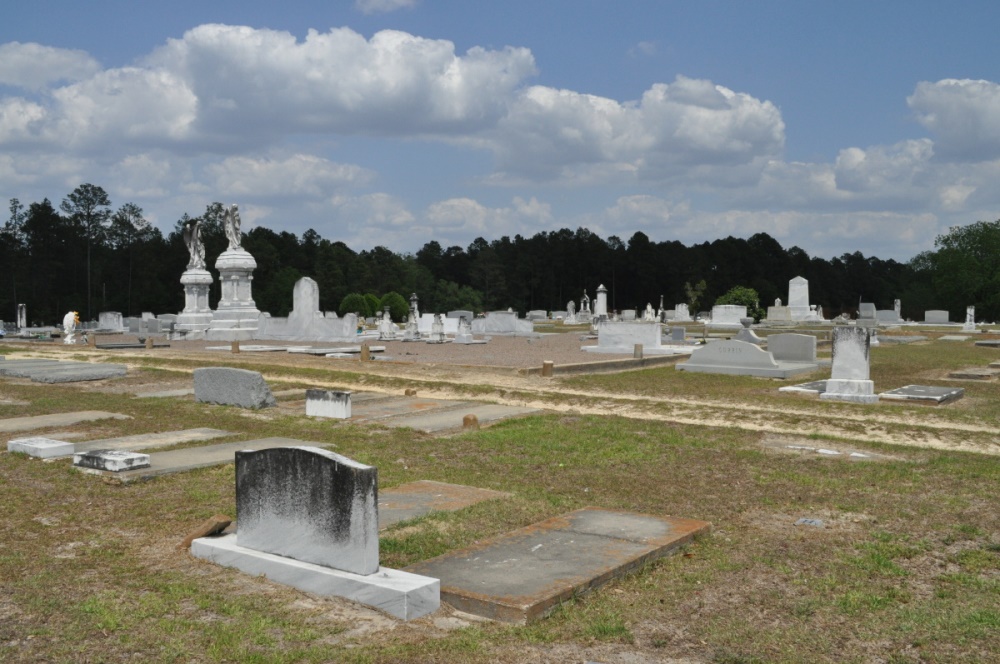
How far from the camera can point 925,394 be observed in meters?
15.5

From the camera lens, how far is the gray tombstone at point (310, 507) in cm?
495

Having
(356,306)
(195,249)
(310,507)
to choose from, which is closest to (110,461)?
(310,507)

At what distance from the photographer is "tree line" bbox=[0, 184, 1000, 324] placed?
70812 mm

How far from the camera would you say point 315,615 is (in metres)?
4.72

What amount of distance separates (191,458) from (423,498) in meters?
3.01

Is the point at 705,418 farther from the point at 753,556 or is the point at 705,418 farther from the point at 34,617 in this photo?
the point at 34,617

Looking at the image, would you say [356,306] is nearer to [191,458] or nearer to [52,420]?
[52,420]

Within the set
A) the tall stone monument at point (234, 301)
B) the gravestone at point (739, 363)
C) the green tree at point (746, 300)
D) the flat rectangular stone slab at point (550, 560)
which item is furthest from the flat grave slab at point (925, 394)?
the green tree at point (746, 300)

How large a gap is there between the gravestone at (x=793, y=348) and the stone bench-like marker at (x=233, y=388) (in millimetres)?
13898

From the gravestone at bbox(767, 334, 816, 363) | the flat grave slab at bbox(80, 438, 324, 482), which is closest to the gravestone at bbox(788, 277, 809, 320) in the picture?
the gravestone at bbox(767, 334, 816, 363)

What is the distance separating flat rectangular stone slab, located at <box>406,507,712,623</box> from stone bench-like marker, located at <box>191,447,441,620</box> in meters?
0.33

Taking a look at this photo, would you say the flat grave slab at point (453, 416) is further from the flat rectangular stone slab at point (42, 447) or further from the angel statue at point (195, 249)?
the angel statue at point (195, 249)

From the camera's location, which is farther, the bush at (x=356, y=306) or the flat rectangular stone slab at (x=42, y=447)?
the bush at (x=356, y=306)

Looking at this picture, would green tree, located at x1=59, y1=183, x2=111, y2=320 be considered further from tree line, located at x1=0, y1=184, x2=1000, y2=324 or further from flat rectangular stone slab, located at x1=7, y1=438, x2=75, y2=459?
flat rectangular stone slab, located at x1=7, y1=438, x2=75, y2=459
